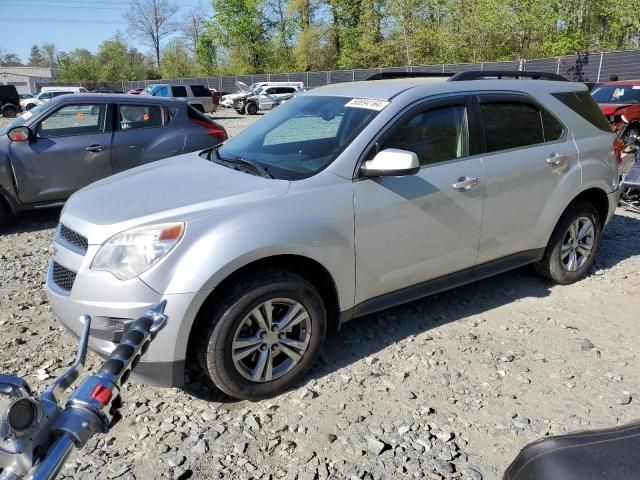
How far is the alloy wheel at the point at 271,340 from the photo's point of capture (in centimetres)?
292

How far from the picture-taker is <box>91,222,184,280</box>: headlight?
8.78 ft

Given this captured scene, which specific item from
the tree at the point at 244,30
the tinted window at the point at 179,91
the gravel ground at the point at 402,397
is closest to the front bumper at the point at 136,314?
the gravel ground at the point at 402,397

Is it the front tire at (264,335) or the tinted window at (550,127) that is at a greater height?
the tinted window at (550,127)

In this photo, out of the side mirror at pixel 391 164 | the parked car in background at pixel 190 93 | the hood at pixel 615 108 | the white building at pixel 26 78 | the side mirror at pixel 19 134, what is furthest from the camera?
the white building at pixel 26 78

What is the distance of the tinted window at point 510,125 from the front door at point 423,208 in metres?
0.20

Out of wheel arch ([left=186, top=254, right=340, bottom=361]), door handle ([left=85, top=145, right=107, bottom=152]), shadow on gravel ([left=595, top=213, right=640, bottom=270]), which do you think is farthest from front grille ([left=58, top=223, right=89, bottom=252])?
shadow on gravel ([left=595, top=213, right=640, bottom=270])

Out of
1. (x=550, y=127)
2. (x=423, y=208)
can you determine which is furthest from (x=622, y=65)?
(x=423, y=208)

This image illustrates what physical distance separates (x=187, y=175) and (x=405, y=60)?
147ft

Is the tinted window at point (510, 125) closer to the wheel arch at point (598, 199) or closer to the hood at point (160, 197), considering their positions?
the wheel arch at point (598, 199)

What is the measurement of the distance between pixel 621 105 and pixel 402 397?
40.8 feet

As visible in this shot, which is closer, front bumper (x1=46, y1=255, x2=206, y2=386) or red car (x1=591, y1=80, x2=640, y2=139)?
front bumper (x1=46, y1=255, x2=206, y2=386)

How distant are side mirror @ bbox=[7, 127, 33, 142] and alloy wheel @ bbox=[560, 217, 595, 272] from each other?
597 cm

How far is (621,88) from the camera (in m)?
13.5

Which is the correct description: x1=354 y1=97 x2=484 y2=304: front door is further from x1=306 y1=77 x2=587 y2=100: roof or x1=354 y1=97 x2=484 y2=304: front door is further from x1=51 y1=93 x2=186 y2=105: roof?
x1=51 y1=93 x2=186 y2=105: roof
